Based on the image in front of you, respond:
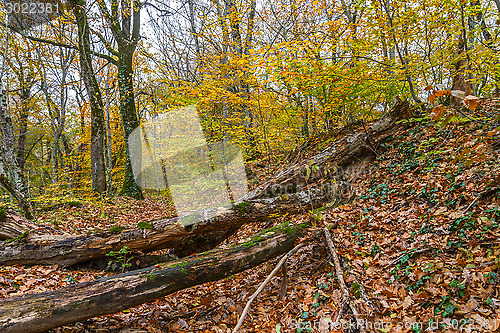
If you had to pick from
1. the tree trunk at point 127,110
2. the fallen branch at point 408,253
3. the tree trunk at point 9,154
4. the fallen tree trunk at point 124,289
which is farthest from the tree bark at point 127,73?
the fallen branch at point 408,253

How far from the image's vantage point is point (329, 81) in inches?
256

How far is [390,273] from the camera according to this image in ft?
10.2

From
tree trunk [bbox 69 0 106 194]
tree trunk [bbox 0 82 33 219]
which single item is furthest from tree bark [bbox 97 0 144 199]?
tree trunk [bbox 0 82 33 219]

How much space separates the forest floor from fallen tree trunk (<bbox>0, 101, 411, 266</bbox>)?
0.93 ft

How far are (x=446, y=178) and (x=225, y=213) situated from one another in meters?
3.92

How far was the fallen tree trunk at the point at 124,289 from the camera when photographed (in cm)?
249

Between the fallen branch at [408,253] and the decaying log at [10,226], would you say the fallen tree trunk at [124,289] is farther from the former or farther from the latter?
the decaying log at [10,226]

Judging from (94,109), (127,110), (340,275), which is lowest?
(340,275)

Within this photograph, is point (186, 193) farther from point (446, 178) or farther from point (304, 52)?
point (446, 178)

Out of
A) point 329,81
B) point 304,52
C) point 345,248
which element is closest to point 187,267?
point 345,248

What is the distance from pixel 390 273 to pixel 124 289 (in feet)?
10.7

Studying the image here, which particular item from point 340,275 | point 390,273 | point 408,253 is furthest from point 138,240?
point 408,253

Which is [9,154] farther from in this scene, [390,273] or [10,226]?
[390,273]

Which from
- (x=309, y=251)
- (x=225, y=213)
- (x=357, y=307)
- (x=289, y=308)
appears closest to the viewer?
(x=357, y=307)
